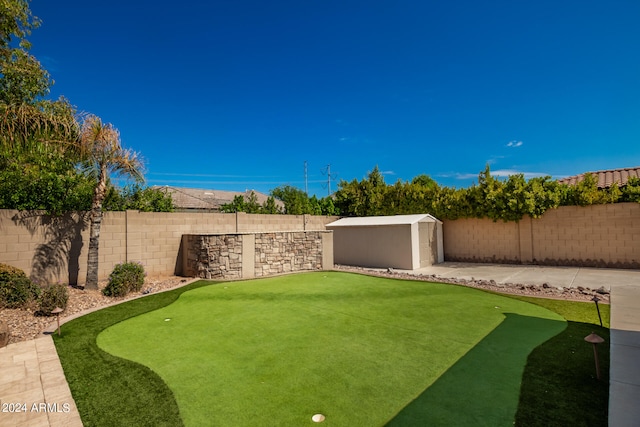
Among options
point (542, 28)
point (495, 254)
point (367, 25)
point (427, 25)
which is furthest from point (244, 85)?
point (495, 254)

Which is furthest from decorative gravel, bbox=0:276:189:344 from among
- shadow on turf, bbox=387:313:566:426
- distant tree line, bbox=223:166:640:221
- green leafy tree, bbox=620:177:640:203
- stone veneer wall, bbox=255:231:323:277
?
green leafy tree, bbox=620:177:640:203

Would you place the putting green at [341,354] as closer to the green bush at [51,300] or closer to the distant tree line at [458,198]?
the green bush at [51,300]

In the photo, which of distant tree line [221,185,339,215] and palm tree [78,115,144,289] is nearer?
palm tree [78,115,144,289]

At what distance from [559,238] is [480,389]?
48.2ft

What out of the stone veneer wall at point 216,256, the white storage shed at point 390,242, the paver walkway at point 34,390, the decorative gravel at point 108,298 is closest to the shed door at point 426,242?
the white storage shed at point 390,242

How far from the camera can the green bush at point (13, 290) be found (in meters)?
6.98

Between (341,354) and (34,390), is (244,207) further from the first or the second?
(34,390)

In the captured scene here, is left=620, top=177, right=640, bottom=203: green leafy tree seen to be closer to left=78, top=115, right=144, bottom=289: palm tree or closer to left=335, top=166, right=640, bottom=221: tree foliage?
left=335, top=166, right=640, bottom=221: tree foliage

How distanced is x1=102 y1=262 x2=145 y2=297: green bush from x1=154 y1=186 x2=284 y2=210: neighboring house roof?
11688 mm

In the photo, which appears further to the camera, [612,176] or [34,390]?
[612,176]

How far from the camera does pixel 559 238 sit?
48.3 feet

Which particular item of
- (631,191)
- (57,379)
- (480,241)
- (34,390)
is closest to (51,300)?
(57,379)

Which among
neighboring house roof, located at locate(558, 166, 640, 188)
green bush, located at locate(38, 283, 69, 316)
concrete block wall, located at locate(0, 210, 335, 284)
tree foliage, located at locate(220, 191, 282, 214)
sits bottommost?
green bush, located at locate(38, 283, 69, 316)

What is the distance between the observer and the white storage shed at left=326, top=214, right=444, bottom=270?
1466 cm
